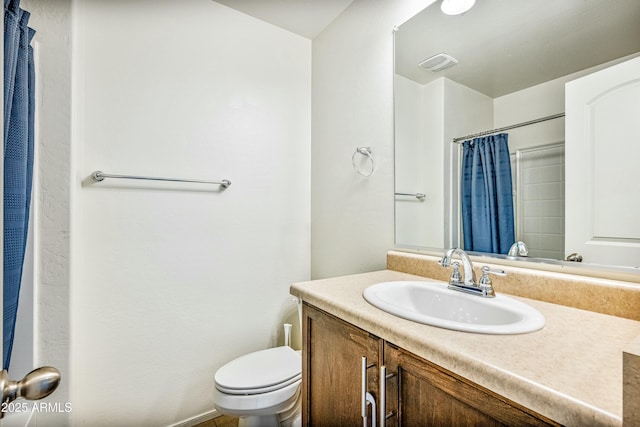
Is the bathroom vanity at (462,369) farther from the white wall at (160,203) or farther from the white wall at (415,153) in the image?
the white wall at (160,203)

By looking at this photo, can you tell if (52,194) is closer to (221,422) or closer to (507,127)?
(221,422)

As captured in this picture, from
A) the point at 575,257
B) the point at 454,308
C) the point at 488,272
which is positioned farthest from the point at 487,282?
the point at 575,257

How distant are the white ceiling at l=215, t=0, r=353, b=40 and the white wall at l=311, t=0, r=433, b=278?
57 millimetres

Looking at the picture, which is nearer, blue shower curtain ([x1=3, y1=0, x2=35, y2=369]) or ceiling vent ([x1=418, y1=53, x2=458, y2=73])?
blue shower curtain ([x1=3, y1=0, x2=35, y2=369])

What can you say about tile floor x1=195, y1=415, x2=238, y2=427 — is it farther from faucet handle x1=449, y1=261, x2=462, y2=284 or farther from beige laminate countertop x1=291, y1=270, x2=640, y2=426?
faucet handle x1=449, y1=261, x2=462, y2=284

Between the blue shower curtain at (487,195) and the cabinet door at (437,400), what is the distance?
0.63 metres

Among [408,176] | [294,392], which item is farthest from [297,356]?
[408,176]

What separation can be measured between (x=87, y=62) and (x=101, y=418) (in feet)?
5.31

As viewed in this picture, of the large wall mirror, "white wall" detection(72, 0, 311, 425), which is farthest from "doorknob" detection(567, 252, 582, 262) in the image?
"white wall" detection(72, 0, 311, 425)

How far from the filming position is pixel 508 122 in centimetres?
107

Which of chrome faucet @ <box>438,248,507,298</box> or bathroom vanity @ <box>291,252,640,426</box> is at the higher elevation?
chrome faucet @ <box>438,248,507,298</box>

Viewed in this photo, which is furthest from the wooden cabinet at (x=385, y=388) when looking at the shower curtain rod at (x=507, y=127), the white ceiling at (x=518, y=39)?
the white ceiling at (x=518, y=39)

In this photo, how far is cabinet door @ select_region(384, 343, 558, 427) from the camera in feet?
1.74

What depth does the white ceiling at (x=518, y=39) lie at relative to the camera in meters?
0.87
